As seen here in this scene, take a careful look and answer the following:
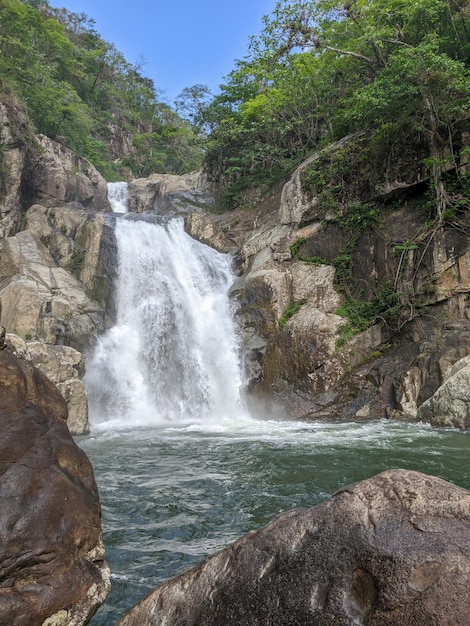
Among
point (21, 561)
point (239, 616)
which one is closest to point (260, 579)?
point (239, 616)

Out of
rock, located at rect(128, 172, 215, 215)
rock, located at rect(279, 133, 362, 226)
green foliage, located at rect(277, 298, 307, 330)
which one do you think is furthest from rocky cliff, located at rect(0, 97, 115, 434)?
rock, located at rect(279, 133, 362, 226)

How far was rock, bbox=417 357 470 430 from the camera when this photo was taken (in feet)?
37.5

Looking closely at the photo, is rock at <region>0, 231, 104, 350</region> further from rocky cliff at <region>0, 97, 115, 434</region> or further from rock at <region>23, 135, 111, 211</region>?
rock at <region>23, 135, 111, 211</region>

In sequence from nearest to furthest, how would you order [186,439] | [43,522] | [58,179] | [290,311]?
1. [43,522]
2. [186,439]
3. [290,311]
4. [58,179]

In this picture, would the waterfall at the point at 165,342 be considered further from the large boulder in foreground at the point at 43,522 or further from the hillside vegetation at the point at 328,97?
the large boulder in foreground at the point at 43,522

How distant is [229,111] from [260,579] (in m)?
32.9

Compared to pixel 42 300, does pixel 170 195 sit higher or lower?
higher

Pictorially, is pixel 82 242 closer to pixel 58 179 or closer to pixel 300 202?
pixel 58 179

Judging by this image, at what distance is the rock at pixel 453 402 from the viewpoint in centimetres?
1144

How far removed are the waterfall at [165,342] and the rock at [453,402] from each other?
6.91 meters

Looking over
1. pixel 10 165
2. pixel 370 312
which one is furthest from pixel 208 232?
pixel 370 312

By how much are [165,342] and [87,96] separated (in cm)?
4010

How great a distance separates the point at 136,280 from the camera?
20.6 meters

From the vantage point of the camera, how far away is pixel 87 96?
47.1 meters
